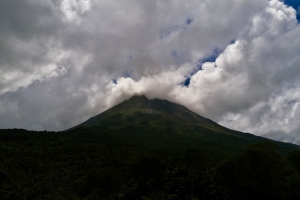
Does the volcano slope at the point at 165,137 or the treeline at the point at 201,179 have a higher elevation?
the volcano slope at the point at 165,137

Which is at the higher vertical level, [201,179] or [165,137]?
[165,137]

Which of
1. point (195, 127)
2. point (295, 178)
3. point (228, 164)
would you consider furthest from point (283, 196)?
point (195, 127)

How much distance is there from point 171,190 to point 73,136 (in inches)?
3735

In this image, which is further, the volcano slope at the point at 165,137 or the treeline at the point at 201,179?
the volcano slope at the point at 165,137

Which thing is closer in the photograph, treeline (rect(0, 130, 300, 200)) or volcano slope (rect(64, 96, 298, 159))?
treeline (rect(0, 130, 300, 200))

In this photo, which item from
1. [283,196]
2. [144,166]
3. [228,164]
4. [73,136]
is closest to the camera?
[283,196]

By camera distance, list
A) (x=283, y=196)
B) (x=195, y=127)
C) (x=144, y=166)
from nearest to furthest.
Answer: (x=283, y=196)
(x=144, y=166)
(x=195, y=127)

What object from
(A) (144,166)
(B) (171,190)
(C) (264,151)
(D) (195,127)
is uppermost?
(D) (195,127)

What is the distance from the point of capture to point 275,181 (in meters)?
25.2

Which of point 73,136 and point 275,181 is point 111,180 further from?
point 73,136

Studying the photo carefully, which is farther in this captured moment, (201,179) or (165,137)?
(165,137)

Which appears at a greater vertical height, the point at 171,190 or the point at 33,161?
the point at 33,161

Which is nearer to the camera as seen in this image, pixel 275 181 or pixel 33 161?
pixel 33 161

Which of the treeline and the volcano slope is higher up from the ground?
the volcano slope
